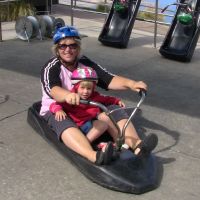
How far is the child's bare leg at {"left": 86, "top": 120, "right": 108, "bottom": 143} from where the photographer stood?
3.84 meters

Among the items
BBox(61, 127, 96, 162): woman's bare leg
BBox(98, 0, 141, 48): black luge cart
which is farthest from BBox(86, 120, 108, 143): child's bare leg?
BBox(98, 0, 141, 48): black luge cart

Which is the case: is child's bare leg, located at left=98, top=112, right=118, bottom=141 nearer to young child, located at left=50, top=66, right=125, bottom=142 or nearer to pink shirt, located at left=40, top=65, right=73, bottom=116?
young child, located at left=50, top=66, right=125, bottom=142

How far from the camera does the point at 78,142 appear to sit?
3676 millimetres

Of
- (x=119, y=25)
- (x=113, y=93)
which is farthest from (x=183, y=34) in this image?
(x=113, y=93)

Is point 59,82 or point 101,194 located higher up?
point 59,82

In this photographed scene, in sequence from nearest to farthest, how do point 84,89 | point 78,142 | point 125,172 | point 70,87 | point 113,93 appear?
1. point 125,172
2. point 78,142
3. point 84,89
4. point 70,87
5. point 113,93

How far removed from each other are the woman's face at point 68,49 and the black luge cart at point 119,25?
421 cm

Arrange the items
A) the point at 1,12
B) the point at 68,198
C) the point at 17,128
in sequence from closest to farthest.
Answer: the point at 68,198 → the point at 17,128 → the point at 1,12

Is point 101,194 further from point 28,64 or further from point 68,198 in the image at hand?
point 28,64

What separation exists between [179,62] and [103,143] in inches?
158

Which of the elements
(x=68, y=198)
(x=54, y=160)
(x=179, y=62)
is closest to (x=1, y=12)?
(x=179, y=62)

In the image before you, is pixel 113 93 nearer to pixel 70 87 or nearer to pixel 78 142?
pixel 70 87

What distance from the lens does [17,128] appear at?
4562 millimetres

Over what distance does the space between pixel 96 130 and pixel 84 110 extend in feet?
0.78
